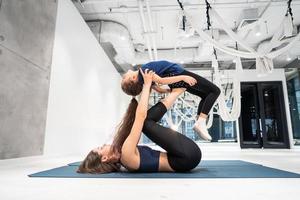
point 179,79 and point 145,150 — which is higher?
point 179,79

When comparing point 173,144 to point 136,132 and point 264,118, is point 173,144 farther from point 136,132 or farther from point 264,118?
point 264,118

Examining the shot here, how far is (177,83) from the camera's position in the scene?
2293 mm

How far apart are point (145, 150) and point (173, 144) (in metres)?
0.26

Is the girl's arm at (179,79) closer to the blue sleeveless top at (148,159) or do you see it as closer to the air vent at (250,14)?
the blue sleeveless top at (148,159)

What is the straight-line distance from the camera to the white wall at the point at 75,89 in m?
3.81

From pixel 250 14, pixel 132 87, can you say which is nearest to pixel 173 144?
pixel 132 87

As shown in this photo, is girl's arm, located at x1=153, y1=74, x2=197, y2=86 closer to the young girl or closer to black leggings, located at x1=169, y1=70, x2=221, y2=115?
the young girl

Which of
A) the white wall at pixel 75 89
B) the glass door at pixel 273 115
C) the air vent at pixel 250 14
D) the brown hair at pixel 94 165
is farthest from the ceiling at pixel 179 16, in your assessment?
the brown hair at pixel 94 165

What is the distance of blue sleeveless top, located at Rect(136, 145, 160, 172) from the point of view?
1.90 m

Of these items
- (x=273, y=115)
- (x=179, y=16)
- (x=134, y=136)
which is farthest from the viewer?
(x=273, y=115)

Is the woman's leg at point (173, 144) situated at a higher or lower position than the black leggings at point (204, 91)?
lower
